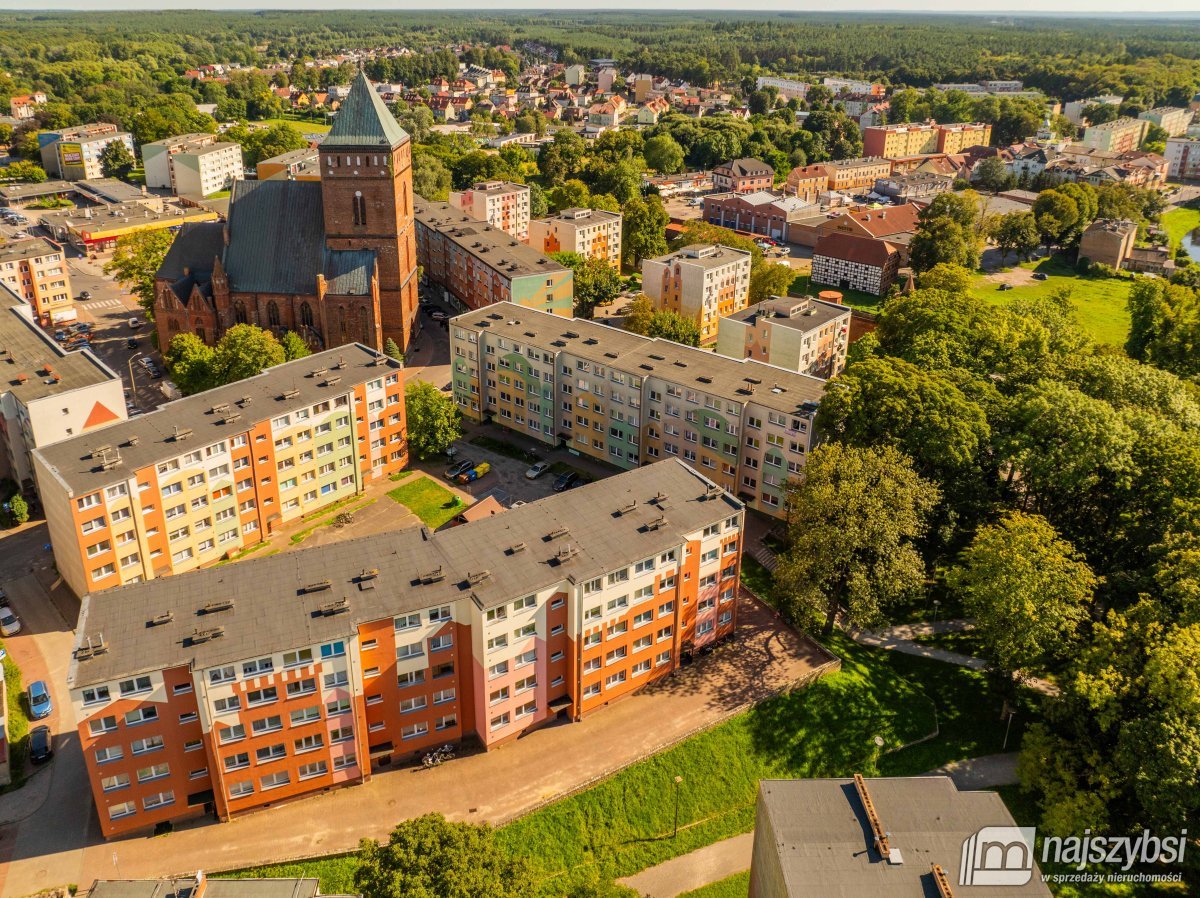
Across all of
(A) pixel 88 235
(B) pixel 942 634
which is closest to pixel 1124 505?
(B) pixel 942 634

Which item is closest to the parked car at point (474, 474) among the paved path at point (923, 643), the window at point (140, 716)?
the paved path at point (923, 643)

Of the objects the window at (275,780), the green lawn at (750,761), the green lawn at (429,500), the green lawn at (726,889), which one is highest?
the window at (275,780)

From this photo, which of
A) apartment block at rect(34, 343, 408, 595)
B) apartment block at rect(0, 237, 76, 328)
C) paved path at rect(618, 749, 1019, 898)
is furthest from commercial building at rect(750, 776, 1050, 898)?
apartment block at rect(0, 237, 76, 328)

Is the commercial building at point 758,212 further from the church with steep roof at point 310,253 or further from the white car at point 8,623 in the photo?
the white car at point 8,623

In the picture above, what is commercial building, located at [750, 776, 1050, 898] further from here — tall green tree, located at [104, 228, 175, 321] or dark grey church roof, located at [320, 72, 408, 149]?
tall green tree, located at [104, 228, 175, 321]

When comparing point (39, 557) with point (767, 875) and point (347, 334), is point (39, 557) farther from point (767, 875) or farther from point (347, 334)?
point (767, 875)
